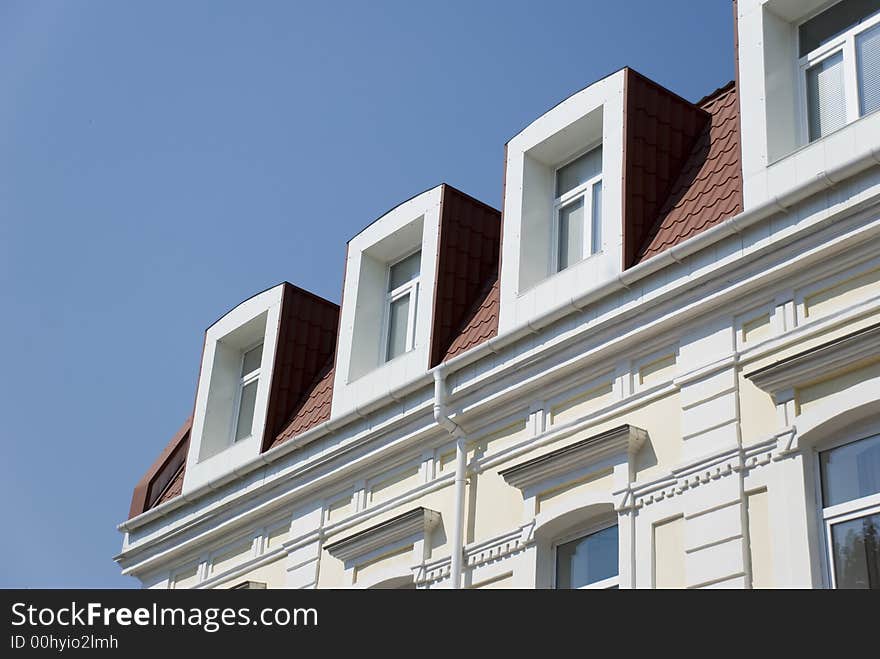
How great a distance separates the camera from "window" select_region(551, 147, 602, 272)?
15.9 meters

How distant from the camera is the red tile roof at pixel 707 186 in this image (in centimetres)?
1426

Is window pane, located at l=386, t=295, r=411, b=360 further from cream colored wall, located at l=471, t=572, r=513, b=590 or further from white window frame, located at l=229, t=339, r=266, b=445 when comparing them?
cream colored wall, located at l=471, t=572, r=513, b=590

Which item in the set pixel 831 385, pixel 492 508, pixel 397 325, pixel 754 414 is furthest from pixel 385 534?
pixel 831 385

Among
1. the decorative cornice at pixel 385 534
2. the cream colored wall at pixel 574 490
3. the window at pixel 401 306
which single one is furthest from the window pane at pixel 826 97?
the window at pixel 401 306

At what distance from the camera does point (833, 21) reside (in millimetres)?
14281

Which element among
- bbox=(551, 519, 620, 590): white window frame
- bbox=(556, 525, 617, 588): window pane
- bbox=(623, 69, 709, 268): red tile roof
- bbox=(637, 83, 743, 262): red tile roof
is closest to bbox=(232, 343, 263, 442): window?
bbox=(551, 519, 620, 590): white window frame

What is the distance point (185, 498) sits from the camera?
19.3 m

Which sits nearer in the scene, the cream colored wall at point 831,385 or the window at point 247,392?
the cream colored wall at point 831,385

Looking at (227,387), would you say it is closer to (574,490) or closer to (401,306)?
(401,306)

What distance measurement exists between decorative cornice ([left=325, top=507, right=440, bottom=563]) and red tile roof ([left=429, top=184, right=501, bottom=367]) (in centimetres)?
185

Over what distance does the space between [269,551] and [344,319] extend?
2.98m

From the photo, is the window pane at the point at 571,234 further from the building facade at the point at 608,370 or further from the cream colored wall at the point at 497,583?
the cream colored wall at the point at 497,583
